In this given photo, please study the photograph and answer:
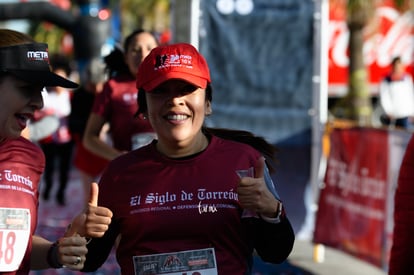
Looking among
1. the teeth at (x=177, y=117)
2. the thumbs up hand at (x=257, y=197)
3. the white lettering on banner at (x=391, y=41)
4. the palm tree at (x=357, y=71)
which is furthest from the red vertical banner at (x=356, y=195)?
the white lettering on banner at (x=391, y=41)

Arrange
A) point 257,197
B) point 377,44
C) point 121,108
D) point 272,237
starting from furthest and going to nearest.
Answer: point 377,44 < point 121,108 < point 272,237 < point 257,197

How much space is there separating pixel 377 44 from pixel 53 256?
26.8 meters

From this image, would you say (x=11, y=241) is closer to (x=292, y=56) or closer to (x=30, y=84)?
(x=30, y=84)

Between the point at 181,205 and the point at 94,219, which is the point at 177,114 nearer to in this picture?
the point at 181,205

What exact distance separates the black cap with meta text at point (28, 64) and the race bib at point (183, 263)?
28.2 inches

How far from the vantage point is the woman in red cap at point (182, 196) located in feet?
10.4

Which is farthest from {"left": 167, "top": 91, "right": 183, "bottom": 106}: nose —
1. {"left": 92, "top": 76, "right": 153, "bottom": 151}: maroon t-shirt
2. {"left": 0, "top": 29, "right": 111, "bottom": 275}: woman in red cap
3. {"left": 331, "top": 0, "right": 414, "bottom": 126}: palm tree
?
{"left": 331, "top": 0, "right": 414, "bottom": 126}: palm tree

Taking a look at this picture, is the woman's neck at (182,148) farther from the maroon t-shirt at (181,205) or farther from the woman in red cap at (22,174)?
the woman in red cap at (22,174)

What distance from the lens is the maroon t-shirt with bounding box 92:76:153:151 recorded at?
630cm

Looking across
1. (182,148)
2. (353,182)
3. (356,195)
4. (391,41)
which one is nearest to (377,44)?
(391,41)

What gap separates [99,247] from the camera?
10.9ft

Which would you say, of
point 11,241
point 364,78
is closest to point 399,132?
point 11,241

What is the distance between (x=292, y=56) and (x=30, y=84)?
5.60 m

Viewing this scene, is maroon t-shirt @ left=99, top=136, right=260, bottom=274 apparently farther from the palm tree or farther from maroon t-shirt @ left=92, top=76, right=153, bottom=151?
the palm tree
